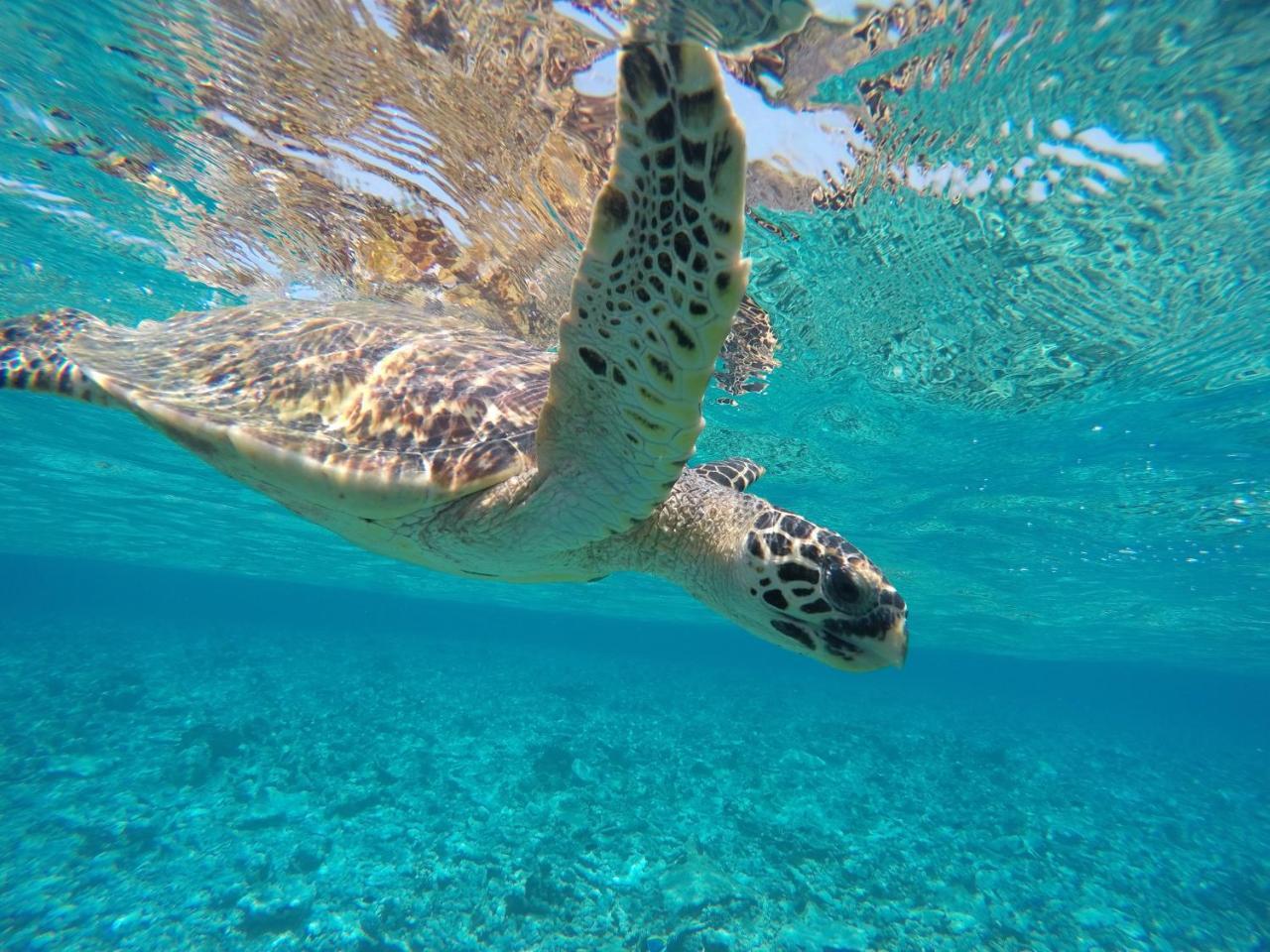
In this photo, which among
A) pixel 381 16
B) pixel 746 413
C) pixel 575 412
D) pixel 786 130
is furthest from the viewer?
pixel 746 413

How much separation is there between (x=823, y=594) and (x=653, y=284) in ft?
4.72

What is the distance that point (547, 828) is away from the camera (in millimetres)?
8992

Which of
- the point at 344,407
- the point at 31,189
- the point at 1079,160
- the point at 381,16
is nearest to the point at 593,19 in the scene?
the point at 381,16

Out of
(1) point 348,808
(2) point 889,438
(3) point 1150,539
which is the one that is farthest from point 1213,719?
(1) point 348,808

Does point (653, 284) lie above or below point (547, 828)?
above

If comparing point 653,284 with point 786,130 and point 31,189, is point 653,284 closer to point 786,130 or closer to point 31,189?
point 786,130

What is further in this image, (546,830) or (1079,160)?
(546,830)

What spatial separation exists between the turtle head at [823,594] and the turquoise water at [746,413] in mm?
3352

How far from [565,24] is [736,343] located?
16.5 ft

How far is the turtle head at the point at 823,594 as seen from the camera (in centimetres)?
230

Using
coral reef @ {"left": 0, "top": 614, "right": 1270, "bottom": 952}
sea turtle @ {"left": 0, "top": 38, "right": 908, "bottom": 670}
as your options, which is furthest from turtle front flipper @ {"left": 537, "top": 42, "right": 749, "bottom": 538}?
coral reef @ {"left": 0, "top": 614, "right": 1270, "bottom": 952}

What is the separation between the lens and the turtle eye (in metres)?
2.28

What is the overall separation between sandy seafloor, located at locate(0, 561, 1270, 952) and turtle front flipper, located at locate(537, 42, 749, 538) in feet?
22.4

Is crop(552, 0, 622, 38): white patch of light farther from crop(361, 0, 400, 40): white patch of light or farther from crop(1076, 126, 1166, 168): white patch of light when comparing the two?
crop(1076, 126, 1166, 168): white patch of light
